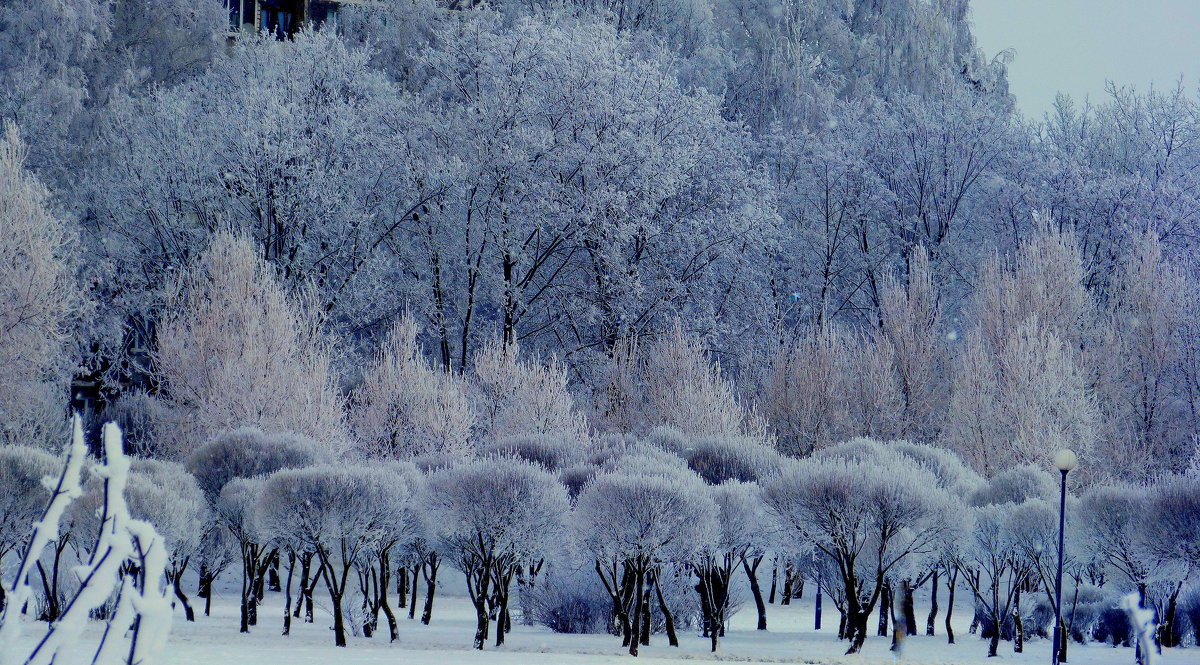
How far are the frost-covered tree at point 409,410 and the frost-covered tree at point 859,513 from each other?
1241 cm

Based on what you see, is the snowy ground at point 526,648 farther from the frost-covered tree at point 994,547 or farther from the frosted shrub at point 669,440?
the frosted shrub at point 669,440

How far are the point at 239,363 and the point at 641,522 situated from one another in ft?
49.8

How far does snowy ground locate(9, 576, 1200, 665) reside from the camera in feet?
69.7

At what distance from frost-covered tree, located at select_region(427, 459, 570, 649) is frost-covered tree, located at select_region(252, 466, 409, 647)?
1.26 meters

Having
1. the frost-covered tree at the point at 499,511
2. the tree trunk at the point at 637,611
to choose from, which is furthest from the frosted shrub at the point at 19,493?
the tree trunk at the point at 637,611

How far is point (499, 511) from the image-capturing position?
26.2 metres

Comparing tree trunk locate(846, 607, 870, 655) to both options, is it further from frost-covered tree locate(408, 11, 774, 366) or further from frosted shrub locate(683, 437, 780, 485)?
frost-covered tree locate(408, 11, 774, 366)

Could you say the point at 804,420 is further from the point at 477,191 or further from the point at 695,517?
the point at 695,517

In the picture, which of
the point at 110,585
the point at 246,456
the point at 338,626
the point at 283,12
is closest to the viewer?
the point at 110,585

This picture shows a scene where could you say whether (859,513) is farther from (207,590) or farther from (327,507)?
(207,590)

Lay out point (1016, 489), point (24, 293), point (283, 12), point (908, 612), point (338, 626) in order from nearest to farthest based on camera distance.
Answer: point (338, 626) < point (908, 612) < point (1016, 489) < point (24, 293) < point (283, 12)

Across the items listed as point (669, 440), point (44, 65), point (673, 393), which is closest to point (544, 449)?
point (669, 440)

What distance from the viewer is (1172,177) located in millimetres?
48031

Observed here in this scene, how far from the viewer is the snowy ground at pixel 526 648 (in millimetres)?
21234
